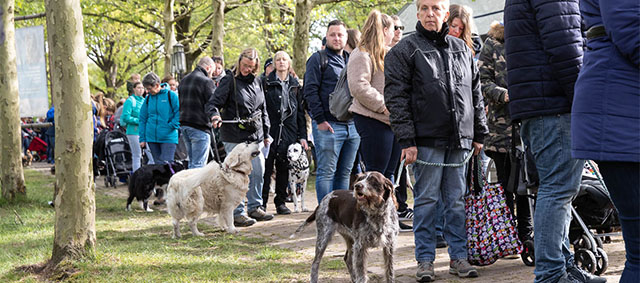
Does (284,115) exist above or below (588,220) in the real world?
above

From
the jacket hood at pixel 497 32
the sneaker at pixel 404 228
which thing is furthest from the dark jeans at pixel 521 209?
the sneaker at pixel 404 228

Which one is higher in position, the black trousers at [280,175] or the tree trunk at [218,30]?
the tree trunk at [218,30]

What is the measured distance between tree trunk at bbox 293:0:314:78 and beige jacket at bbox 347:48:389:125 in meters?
9.58

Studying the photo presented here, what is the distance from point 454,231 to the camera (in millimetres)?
5406

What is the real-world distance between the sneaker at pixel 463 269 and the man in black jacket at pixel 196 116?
5359mm

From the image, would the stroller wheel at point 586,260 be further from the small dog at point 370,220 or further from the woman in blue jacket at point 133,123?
the woman in blue jacket at point 133,123

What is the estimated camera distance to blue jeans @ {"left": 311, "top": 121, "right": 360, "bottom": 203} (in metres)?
7.82

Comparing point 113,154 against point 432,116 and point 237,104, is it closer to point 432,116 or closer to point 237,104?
point 237,104

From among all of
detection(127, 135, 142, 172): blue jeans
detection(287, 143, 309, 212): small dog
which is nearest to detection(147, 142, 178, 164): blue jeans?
detection(287, 143, 309, 212): small dog

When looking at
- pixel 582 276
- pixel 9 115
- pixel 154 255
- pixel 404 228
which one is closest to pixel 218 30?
pixel 9 115

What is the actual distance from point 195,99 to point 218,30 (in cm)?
1078

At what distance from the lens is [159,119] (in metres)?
11.0

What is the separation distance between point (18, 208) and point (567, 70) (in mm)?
9690

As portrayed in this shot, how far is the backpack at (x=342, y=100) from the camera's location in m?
7.08
